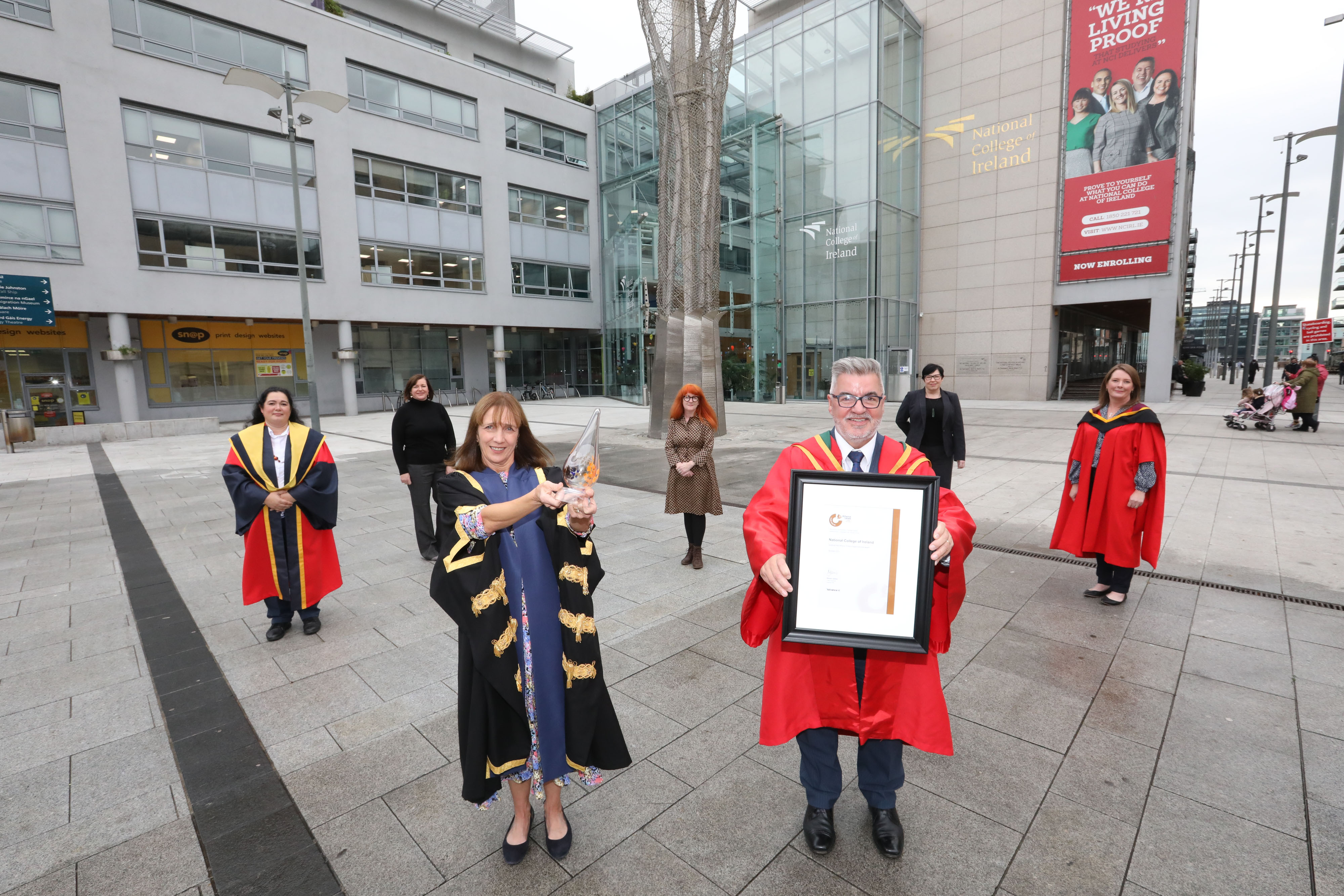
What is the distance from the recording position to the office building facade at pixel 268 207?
1927 cm

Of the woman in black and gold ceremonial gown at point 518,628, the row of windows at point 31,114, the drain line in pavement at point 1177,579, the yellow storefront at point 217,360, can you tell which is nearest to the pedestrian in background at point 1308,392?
the drain line in pavement at point 1177,579

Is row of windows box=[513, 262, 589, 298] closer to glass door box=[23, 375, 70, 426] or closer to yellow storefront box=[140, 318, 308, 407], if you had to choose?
yellow storefront box=[140, 318, 308, 407]

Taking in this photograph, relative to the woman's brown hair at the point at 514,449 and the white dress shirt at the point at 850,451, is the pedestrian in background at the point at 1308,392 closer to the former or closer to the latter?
the white dress shirt at the point at 850,451

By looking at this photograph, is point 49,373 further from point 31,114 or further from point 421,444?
point 421,444

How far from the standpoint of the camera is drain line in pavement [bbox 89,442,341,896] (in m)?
2.46

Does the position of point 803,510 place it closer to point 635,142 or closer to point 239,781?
point 239,781

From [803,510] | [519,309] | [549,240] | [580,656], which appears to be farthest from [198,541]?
[549,240]

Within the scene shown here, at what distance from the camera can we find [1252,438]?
14.0 metres

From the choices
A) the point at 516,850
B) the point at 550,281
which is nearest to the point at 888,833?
the point at 516,850

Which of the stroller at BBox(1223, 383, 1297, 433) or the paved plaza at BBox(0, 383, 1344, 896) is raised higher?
the stroller at BBox(1223, 383, 1297, 433)

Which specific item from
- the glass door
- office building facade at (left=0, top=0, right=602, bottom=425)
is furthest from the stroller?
the glass door

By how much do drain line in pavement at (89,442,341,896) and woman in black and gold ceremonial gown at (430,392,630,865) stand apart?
835mm

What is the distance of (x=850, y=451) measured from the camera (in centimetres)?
237

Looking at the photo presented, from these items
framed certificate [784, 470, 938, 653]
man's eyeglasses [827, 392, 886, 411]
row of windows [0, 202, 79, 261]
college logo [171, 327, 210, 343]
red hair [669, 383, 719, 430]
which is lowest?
framed certificate [784, 470, 938, 653]
